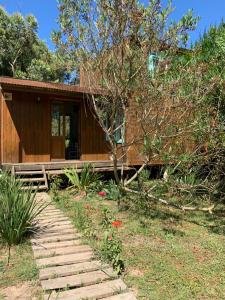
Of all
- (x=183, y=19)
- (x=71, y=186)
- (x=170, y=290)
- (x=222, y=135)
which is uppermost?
(x=183, y=19)


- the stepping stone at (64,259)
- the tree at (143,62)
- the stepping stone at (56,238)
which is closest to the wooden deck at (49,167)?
the tree at (143,62)

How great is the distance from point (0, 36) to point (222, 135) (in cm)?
2057

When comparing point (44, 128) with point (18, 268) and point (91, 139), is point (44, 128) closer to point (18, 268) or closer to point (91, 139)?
point (91, 139)

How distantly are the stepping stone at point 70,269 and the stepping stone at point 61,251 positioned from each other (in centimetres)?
43

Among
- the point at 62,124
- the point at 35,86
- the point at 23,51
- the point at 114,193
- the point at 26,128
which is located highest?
the point at 23,51

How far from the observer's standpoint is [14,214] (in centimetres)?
521

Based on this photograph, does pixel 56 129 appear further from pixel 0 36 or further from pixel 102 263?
pixel 0 36

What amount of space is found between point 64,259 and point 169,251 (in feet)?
5.85

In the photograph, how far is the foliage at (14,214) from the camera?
5191mm

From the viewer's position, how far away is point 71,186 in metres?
9.88

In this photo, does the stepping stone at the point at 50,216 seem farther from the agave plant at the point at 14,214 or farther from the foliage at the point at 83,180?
the foliage at the point at 83,180

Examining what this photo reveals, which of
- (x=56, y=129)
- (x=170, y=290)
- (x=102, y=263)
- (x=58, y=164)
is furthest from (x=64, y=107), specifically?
(x=170, y=290)

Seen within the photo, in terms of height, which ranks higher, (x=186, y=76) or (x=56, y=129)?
(x=186, y=76)

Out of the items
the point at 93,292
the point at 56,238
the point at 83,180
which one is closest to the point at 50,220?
the point at 56,238
